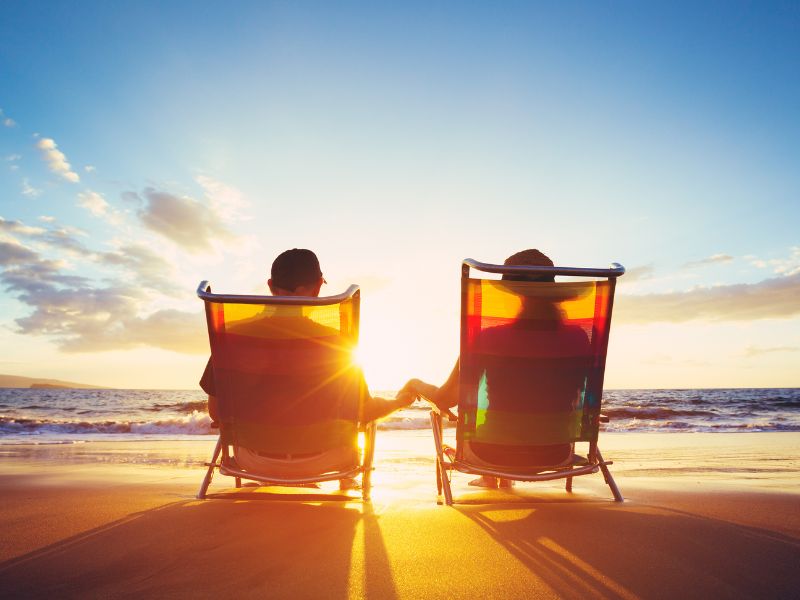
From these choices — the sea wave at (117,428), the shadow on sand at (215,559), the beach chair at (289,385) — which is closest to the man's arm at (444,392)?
the beach chair at (289,385)

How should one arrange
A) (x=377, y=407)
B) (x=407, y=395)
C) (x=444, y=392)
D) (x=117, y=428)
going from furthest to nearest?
(x=117, y=428) → (x=407, y=395) → (x=444, y=392) → (x=377, y=407)

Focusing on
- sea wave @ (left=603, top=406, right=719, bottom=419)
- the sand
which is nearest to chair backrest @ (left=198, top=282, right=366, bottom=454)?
the sand

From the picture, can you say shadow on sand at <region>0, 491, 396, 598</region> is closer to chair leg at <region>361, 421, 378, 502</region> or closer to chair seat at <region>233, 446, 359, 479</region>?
chair seat at <region>233, 446, 359, 479</region>

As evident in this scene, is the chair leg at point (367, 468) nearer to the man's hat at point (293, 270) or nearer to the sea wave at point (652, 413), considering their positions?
the man's hat at point (293, 270)

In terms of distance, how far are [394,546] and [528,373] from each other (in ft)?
5.10

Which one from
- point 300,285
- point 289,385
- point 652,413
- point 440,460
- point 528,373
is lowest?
point 652,413

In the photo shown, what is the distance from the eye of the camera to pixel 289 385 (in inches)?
128

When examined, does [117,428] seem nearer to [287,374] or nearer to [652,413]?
[287,374]

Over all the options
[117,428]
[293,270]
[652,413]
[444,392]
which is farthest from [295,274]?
[652,413]

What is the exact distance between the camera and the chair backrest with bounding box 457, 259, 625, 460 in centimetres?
327

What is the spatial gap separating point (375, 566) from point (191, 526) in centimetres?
119

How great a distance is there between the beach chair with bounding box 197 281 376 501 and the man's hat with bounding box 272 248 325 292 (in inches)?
11.3

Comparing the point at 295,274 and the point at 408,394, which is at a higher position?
the point at 295,274

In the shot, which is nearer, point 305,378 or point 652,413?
point 305,378
